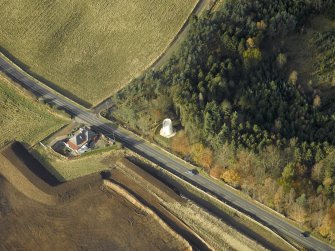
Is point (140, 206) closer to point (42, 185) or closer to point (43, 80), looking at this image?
point (42, 185)

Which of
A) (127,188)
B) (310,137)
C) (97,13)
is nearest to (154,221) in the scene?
(127,188)

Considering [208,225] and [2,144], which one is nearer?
[208,225]

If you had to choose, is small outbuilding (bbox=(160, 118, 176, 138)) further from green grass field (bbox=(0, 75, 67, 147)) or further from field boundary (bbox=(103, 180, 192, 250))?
green grass field (bbox=(0, 75, 67, 147))

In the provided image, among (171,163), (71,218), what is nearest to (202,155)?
(171,163)

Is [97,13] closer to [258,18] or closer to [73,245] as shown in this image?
[258,18]

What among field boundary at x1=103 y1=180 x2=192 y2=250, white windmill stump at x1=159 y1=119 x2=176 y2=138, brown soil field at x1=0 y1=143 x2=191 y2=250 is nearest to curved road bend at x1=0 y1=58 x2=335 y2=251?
white windmill stump at x1=159 y1=119 x2=176 y2=138
